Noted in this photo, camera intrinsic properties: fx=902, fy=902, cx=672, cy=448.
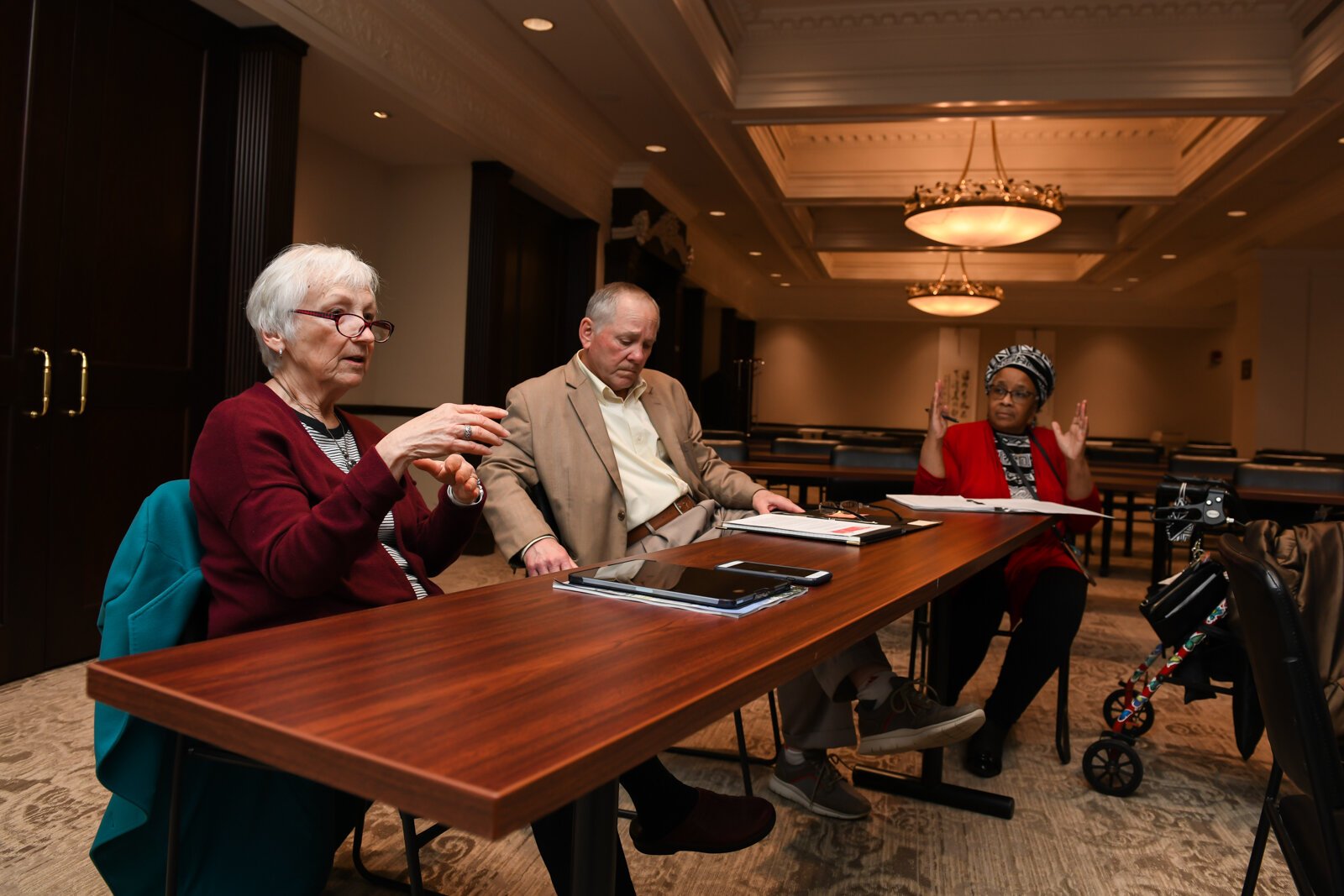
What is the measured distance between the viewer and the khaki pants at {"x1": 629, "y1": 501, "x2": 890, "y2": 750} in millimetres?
1976

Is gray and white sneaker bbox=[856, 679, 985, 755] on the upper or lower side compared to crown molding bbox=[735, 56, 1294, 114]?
lower

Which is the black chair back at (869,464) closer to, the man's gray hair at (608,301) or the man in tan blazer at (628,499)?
the man in tan blazer at (628,499)

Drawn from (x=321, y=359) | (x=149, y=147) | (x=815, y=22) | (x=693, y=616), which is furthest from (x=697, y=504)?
(x=815, y=22)

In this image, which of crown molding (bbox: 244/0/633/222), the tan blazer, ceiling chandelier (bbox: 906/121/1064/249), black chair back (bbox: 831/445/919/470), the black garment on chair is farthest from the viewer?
ceiling chandelier (bbox: 906/121/1064/249)

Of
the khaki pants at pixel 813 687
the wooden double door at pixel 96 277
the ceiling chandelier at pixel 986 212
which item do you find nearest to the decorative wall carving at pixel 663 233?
the ceiling chandelier at pixel 986 212

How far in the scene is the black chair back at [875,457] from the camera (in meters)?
5.14

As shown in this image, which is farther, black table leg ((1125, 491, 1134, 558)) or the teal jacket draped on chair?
black table leg ((1125, 491, 1134, 558))

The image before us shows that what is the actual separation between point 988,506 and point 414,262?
4.53 metres

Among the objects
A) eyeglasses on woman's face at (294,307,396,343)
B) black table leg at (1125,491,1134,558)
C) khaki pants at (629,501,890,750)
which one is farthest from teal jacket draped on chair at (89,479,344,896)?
black table leg at (1125,491,1134,558)

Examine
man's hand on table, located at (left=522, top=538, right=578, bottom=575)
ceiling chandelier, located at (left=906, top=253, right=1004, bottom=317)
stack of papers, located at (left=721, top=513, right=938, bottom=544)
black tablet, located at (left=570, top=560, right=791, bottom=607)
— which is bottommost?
man's hand on table, located at (left=522, top=538, right=578, bottom=575)

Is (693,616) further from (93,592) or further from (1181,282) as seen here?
(1181,282)

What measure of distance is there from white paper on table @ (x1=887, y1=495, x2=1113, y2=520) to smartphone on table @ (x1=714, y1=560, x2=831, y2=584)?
4.23 ft

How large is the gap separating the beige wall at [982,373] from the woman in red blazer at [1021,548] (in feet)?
37.9

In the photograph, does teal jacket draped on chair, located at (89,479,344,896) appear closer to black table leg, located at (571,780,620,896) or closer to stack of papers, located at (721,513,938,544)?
black table leg, located at (571,780,620,896)
